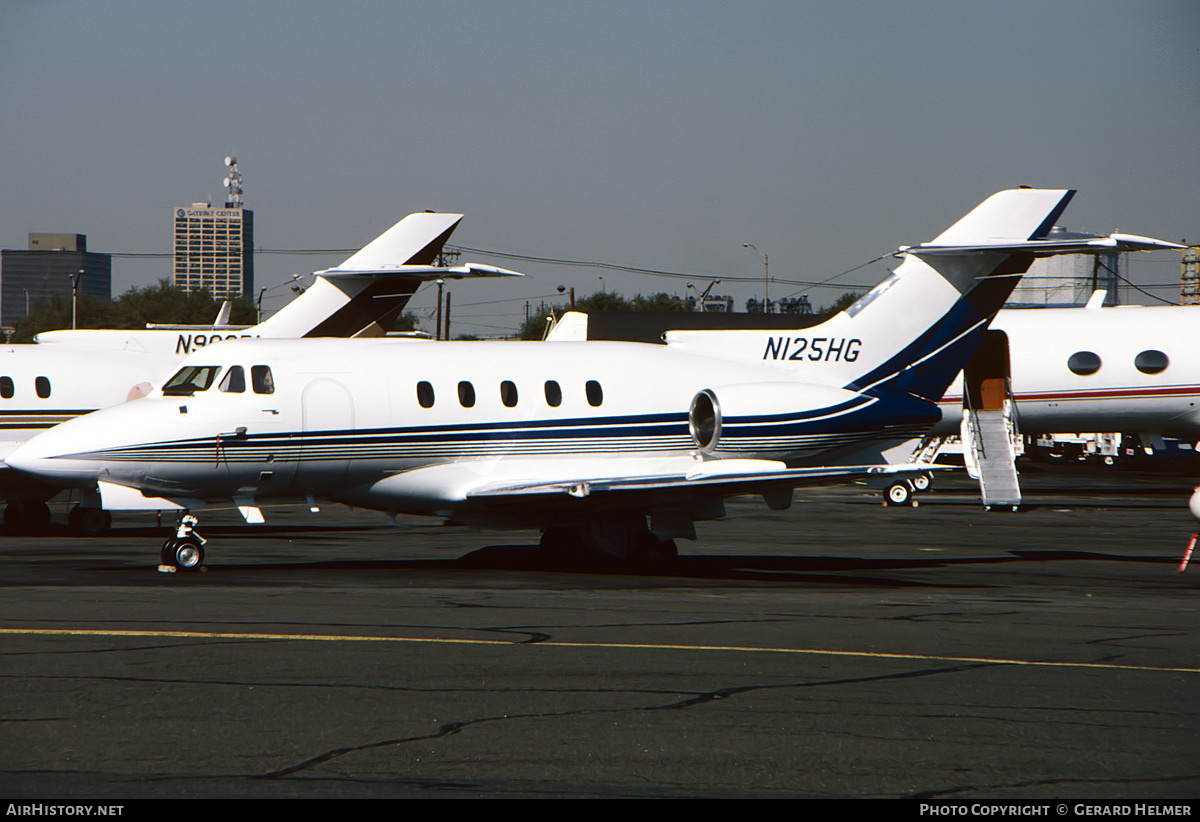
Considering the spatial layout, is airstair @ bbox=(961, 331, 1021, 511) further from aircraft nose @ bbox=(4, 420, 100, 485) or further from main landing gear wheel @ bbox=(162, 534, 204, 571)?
aircraft nose @ bbox=(4, 420, 100, 485)

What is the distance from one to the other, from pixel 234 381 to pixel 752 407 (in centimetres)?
681

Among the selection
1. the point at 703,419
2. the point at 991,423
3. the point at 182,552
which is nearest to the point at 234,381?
the point at 182,552

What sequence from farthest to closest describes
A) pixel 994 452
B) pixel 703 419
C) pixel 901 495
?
pixel 901 495, pixel 994 452, pixel 703 419

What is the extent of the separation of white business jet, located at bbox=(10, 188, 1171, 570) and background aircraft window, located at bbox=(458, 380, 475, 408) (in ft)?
0.10

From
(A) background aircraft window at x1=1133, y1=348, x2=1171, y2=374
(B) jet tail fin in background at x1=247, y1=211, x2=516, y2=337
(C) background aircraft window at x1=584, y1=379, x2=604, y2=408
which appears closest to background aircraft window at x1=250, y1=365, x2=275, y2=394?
(C) background aircraft window at x1=584, y1=379, x2=604, y2=408

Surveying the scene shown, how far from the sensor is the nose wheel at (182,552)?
51.2 ft

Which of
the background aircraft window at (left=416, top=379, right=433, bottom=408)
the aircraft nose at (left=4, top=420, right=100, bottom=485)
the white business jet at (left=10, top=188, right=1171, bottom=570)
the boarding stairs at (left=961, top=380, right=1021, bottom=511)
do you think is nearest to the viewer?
the aircraft nose at (left=4, top=420, right=100, bottom=485)

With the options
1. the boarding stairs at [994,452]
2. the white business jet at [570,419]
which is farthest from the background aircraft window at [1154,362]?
the white business jet at [570,419]

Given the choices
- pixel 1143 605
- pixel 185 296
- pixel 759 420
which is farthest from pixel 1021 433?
pixel 185 296

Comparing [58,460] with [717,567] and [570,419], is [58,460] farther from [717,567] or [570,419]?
[717,567]

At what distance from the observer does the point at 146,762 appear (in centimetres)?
660

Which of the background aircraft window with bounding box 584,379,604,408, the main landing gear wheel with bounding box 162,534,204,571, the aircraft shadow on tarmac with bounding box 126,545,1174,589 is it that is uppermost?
the background aircraft window with bounding box 584,379,604,408

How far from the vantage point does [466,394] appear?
17.4 meters

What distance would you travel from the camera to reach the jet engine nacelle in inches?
705
